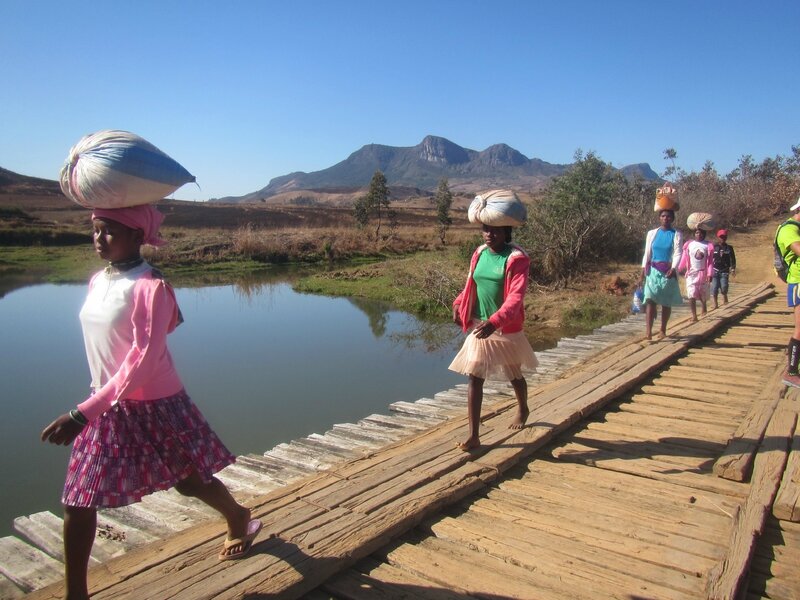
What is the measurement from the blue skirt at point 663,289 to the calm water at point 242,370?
3.53 meters

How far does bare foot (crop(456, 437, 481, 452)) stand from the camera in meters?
3.29

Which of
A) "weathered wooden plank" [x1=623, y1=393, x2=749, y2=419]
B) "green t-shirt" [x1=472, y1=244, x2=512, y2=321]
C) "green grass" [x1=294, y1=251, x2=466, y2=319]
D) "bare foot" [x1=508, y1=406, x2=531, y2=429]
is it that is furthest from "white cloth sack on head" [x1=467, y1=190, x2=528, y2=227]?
"green grass" [x1=294, y1=251, x2=466, y2=319]

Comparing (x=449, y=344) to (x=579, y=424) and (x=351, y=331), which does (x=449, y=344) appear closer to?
(x=351, y=331)

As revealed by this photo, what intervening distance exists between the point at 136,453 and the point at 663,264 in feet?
18.6

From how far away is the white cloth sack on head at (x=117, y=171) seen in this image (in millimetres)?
1862

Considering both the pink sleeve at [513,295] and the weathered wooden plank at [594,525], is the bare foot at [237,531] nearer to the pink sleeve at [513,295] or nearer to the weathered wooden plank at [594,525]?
the weathered wooden plank at [594,525]

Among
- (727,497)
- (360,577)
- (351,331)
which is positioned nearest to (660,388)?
(727,497)

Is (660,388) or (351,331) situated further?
(351,331)

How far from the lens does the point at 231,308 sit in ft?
54.7

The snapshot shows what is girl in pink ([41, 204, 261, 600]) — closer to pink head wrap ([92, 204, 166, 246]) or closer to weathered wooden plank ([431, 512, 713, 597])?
pink head wrap ([92, 204, 166, 246])

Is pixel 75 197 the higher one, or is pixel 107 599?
pixel 75 197

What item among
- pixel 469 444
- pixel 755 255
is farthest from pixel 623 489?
pixel 755 255

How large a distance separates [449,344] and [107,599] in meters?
10.7

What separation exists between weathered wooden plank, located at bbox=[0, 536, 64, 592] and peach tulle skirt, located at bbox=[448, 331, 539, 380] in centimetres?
208
